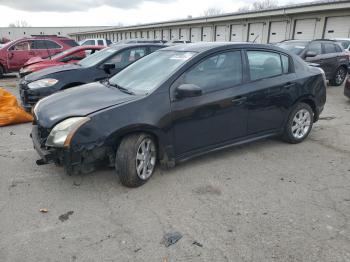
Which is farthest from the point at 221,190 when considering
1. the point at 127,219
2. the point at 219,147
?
the point at 127,219

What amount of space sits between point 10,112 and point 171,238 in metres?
4.97

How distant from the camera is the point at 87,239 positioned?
107 inches

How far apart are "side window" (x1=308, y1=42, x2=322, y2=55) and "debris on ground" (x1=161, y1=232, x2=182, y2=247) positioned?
9.49 meters

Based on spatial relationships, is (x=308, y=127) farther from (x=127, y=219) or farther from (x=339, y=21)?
(x=339, y=21)

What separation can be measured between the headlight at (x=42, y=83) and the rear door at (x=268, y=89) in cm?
403

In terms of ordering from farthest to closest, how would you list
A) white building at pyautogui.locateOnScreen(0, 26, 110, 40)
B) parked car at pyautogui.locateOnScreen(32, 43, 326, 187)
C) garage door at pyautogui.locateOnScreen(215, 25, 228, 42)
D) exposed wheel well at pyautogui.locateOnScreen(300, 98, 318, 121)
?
white building at pyautogui.locateOnScreen(0, 26, 110, 40)
garage door at pyautogui.locateOnScreen(215, 25, 228, 42)
exposed wheel well at pyautogui.locateOnScreen(300, 98, 318, 121)
parked car at pyautogui.locateOnScreen(32, 43, 326, 187)

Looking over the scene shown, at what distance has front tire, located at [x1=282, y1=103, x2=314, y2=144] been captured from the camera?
4949mm

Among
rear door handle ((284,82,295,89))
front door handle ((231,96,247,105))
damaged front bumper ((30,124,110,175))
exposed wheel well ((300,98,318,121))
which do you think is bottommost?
damaged front bumper ((30,124,110,175))

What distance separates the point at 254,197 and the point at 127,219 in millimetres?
1419

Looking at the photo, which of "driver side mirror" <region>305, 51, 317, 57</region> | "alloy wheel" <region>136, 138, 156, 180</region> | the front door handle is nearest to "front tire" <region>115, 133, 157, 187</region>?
"alloy wheel" <region>136, 138, 156, 180</region>

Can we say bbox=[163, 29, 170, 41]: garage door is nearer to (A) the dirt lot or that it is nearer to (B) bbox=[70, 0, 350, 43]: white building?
(B) bbox=[70, 0, 350, 43]: white building

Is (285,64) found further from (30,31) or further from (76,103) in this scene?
(30,31)

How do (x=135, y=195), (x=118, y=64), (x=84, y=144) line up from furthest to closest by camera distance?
1. (x=118, y=64)
2. (x=135, y=195)
3. (x=84, y=144)

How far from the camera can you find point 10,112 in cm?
623
